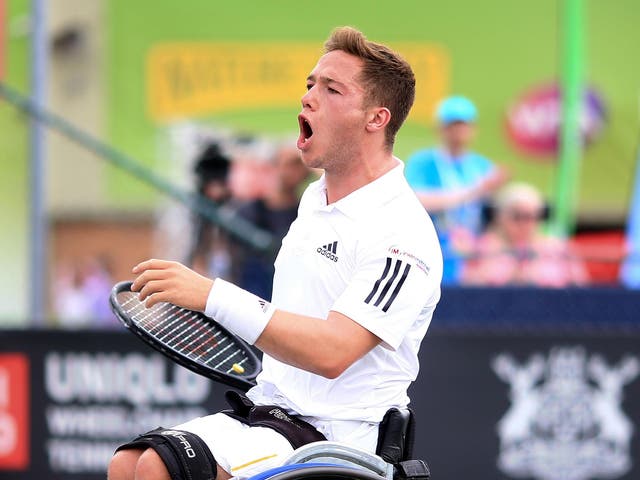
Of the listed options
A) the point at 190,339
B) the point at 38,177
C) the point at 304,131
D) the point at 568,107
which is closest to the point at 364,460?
the point at 190,339

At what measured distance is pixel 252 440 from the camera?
3.85m

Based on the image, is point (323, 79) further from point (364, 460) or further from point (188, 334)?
point (364, 460)

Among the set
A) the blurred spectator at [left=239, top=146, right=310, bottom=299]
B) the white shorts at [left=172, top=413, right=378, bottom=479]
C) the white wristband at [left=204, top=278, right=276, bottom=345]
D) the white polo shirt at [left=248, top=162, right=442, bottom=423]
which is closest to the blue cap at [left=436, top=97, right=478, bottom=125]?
the blurred spectator at [left=239, top=146, right=310, bottom=299]

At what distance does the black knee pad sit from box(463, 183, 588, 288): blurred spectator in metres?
4.33

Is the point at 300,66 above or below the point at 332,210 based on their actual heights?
above

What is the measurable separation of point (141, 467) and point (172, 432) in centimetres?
16

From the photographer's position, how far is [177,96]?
1116cm

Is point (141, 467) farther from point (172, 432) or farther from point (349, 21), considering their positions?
point (349, 21)

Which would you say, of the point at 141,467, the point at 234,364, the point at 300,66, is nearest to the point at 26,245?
the point at 300,66

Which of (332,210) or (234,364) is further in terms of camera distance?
(234,364)

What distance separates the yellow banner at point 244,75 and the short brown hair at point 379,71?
680 cm

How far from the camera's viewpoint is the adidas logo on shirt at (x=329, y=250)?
398cm

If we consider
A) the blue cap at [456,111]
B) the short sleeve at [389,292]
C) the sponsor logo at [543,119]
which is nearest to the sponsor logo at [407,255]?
the short sleeve at [389,292]

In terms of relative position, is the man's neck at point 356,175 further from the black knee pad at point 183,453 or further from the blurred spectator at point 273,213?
the blurred spectator at point 273,213
